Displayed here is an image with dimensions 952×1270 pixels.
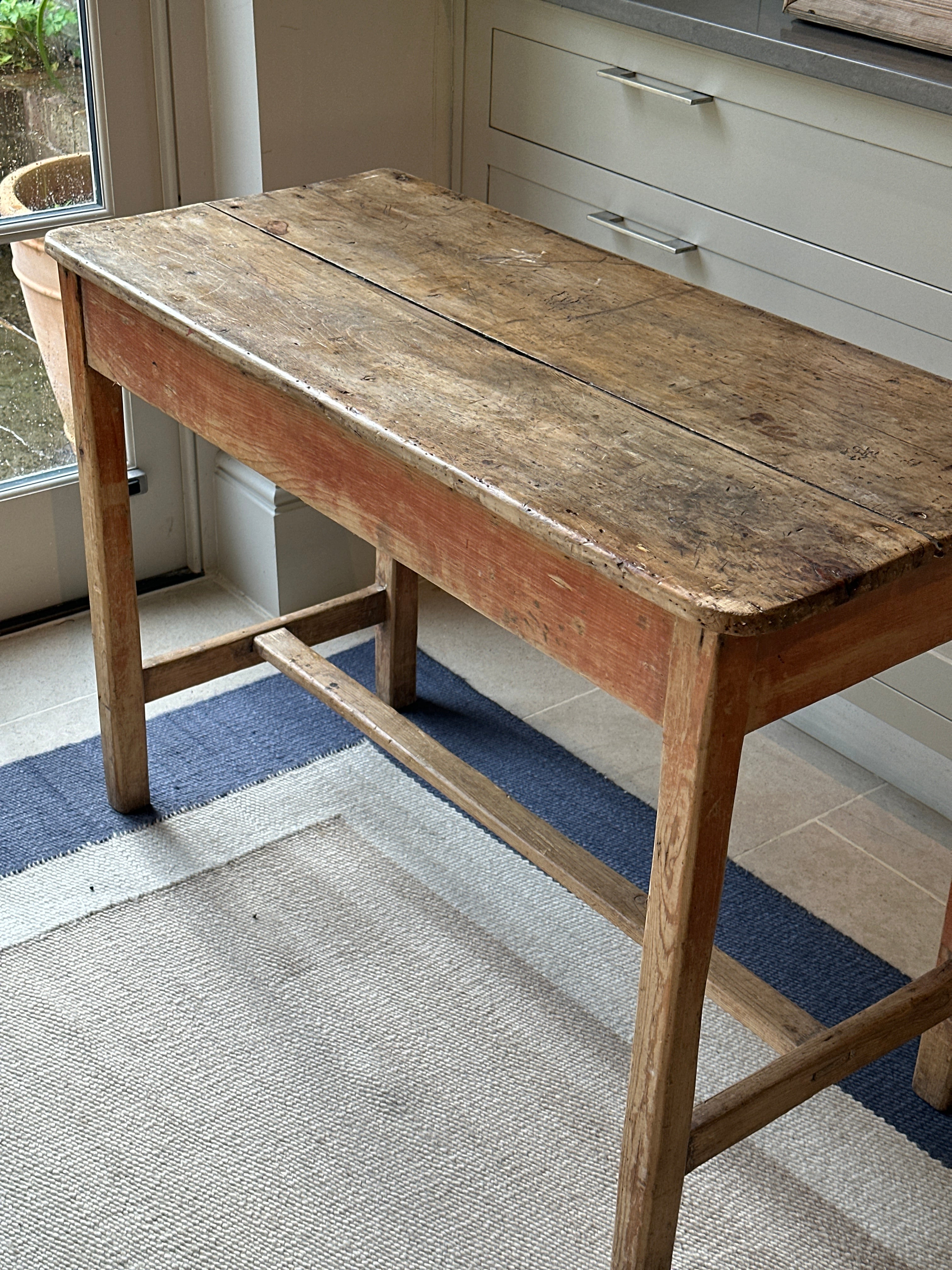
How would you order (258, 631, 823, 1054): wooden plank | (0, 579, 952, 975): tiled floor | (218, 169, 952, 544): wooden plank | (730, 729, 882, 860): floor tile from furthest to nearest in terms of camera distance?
1. (730, 729, 882, 860): floor tile
2. (0, 579, 952, 975): tiled floor
3. (258, 631, 823, 1054): wooden plank
4. (218, 169, 952, 544): wooden plank

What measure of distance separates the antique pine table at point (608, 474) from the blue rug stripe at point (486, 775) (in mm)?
166

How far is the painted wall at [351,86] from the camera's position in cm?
219

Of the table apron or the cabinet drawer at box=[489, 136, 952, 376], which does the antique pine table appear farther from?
the cabinet drawer at box=[489, 136, 952, 376]

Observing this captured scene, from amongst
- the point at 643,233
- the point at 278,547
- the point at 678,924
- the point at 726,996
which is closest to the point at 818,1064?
the point at 726,996

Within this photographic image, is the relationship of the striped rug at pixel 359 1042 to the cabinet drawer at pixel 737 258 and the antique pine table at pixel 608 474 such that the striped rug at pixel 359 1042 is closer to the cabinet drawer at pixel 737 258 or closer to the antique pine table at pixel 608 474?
the antique pine table at pixel 608 474

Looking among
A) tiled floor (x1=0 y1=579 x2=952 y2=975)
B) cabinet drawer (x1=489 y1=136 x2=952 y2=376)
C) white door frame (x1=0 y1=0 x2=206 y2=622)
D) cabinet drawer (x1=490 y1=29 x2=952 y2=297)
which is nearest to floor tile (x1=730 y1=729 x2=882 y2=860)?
tiled floor (x1=0 y1=579 x2=952 y2=975)

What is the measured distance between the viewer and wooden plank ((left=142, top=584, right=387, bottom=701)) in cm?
196

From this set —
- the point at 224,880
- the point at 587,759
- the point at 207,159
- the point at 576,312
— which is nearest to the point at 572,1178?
the point at 224,880

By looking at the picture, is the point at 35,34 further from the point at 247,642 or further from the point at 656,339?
the point at 656,339

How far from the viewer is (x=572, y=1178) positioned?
1507 mm

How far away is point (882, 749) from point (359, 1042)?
986 mm

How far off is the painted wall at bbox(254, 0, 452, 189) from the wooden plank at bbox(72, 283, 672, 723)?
750mm

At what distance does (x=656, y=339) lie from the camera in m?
1.42

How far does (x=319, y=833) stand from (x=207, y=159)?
3.85ft
